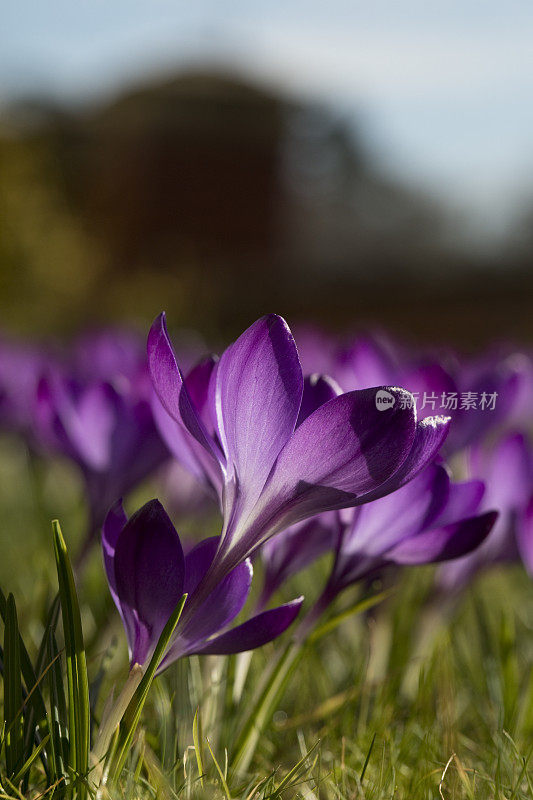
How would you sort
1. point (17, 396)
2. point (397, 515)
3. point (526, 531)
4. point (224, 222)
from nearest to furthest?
point (397, 515)
point (526, 531)
point (17, 396)
point (224, 222)

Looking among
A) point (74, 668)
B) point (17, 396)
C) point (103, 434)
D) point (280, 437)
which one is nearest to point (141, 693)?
point (74, 668)

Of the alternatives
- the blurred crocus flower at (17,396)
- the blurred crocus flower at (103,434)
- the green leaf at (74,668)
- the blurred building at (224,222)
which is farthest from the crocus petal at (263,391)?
the blurred building at (224,222)

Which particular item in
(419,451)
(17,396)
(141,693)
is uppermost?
(419,451)

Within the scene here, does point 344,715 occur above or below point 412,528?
below

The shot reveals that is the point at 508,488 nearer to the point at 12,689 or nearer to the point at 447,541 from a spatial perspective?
the point at 447,541

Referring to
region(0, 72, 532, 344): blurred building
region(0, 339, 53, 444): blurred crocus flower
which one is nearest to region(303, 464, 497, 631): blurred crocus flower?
region(0, 339, 53, 444): blurred crocus flower

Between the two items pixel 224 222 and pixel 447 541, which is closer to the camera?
pixel 447 541

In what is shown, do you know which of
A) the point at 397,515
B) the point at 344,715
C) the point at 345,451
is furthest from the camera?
the point at 344,715
